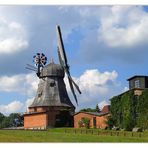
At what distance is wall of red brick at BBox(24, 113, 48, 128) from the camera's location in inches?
2065

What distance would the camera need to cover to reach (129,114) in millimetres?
44750

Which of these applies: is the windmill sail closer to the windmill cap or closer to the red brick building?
the red brick building

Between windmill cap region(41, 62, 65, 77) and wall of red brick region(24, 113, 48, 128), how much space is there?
549 centimetres

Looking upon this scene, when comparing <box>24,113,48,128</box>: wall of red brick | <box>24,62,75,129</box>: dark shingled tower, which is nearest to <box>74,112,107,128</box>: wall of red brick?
<box>24,62,75,129</box>: dark shingled tower

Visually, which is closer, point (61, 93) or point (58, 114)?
point (58, 114)

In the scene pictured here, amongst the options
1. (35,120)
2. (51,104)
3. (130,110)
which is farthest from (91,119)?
(35,120)

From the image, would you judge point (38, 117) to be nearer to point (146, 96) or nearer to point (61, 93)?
point (61, 93)

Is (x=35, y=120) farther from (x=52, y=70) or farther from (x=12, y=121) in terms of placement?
(x=52, y=70)

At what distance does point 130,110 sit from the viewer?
1770 inches
